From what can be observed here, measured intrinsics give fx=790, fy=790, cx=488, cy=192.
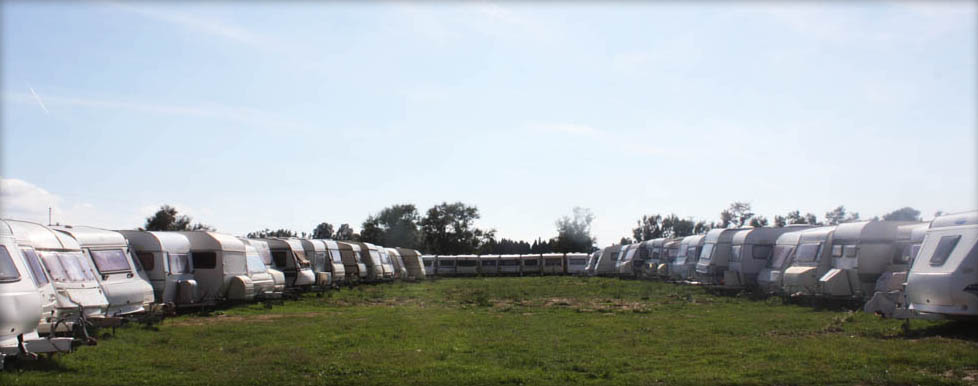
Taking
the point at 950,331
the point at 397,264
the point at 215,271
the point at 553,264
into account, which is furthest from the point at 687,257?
the point at 553,264

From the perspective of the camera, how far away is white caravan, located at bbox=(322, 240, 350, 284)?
114 feet

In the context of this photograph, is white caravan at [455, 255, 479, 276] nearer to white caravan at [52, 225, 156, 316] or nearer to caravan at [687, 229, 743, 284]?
caravan at [687, 229, 743, 284]

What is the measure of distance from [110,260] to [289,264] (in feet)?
38.2

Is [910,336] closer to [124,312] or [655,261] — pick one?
[124,312]

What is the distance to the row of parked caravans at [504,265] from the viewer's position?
65.5 metres

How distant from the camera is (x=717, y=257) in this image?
30.4 meters

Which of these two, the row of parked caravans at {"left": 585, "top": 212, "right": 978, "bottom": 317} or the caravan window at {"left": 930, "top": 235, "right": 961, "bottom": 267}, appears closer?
the row of parked caravans at {"left": 585, "top": 212, "right": 978, "bottom": 317}

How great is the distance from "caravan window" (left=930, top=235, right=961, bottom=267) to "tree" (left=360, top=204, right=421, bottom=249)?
7862cm

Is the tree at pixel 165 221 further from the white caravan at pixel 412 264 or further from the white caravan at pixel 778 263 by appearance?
the white caravan at pixel 778 263

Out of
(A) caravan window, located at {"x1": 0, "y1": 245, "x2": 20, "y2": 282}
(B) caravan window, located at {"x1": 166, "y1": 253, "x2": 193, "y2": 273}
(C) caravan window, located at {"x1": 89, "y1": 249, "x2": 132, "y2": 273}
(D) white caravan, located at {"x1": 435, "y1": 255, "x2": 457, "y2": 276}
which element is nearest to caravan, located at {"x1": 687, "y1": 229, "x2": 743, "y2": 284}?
(B) caravan window, located at {"x1": 166, "y1": 253, "x2": 193, "y2": 273}

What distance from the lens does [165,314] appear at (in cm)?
1928

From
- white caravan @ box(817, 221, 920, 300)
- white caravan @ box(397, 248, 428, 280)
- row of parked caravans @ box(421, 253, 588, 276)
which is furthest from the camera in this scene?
row of parked caravans @ box(421, 253, 588, 276)

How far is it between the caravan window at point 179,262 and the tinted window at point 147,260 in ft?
1.56

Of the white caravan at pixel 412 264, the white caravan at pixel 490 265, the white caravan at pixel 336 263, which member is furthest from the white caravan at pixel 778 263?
the white caravan at pixel 490 265
